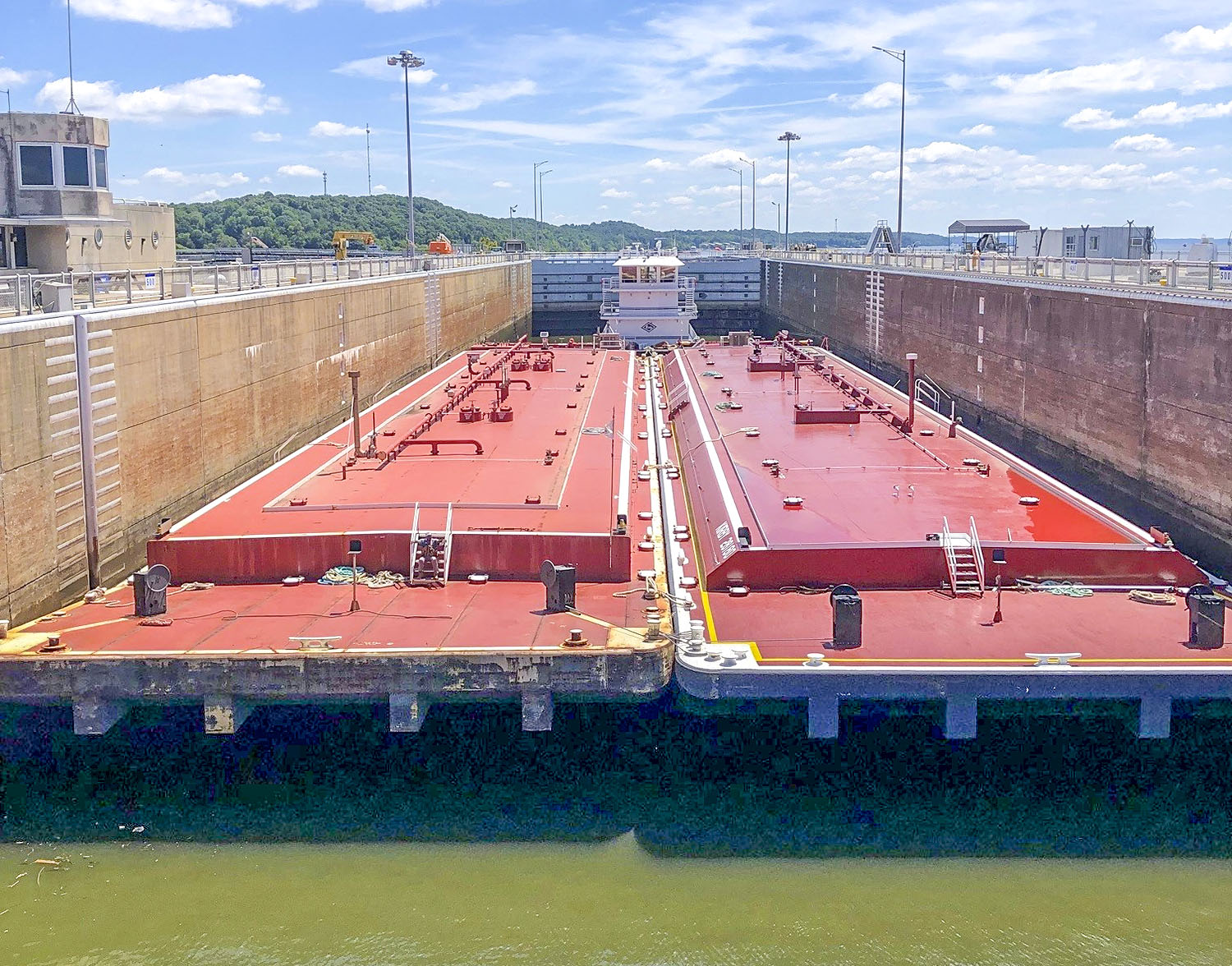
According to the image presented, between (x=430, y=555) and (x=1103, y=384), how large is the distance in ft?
40.6

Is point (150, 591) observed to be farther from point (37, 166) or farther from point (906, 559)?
point (37, 166)

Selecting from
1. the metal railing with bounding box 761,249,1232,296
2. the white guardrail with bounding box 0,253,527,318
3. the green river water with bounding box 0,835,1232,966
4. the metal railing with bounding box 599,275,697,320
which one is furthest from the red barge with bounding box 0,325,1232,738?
the metal railing with bounding box 599,275,697,320

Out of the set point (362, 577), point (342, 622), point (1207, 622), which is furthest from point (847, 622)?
point (362, 577)

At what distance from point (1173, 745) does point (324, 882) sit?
8541 millimetres

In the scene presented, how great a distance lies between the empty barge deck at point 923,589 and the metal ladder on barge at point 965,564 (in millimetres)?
20

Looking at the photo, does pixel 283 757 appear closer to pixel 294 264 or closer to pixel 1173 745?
pixel 1173 745

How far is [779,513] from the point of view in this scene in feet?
50.7

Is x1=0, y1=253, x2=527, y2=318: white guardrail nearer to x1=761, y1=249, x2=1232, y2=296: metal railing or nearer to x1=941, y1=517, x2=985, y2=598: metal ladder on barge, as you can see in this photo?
x1=941, y1=517, x2=985, y2=598: metal ladder on barge

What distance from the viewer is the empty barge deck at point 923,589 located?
434 inches

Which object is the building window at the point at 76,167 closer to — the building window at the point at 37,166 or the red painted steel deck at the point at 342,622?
the building window at the point at 37,166

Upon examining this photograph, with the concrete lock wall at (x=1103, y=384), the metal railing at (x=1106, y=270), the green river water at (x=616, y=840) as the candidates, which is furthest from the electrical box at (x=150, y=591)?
the metal railing at (x=1106, y=270)

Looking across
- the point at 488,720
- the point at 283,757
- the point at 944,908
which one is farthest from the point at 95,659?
the point at 944,908

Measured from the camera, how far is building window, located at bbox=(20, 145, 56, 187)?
27031 mm

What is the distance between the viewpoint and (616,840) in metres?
11.0
